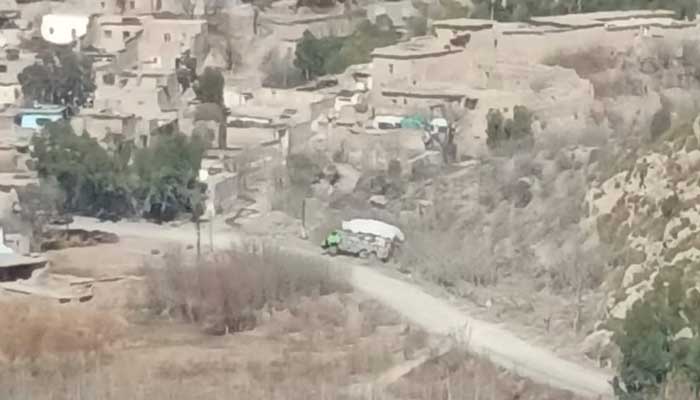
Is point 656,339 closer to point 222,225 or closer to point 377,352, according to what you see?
point 377,352

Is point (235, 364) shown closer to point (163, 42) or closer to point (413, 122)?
point (413, 122)

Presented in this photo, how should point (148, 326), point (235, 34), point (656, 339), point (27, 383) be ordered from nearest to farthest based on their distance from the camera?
point (656, 339) < point (27, 383) < point (148, 326) < point (235, 34)

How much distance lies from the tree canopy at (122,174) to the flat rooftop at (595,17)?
5.06 m

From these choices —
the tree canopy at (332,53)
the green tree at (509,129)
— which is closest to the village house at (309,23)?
the tree canopy at (332,53)

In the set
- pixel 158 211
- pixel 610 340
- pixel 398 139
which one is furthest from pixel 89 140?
pixel 610 340

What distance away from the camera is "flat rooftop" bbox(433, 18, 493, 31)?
18.4 meters

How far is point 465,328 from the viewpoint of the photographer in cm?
1123

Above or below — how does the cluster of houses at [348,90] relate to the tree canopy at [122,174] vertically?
above

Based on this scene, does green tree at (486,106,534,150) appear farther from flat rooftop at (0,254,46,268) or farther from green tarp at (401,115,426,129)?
flat rooftop at (0,254,46,268)

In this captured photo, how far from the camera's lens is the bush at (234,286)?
1189 centimetres

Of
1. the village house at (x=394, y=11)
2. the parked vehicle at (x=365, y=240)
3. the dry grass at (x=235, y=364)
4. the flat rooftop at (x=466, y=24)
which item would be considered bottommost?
the dry grass at (x=235, y=364)

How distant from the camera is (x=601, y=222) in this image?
41.3 feet

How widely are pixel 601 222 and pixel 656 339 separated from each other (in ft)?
11.6

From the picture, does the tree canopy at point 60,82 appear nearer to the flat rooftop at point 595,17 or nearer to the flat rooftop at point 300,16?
the flat rooftop at point 300,16
